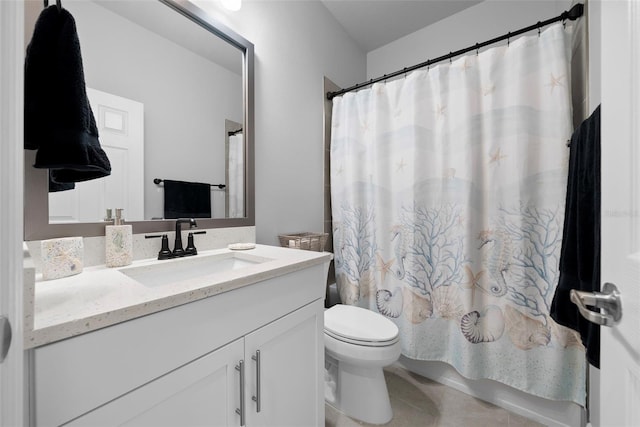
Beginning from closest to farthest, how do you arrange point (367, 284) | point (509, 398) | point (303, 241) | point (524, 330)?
point (524, 330), point (509, 398), point (303, 241), point (367, 284)

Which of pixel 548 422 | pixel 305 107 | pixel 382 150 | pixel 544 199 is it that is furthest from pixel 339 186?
pixel 548 422

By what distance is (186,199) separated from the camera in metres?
1.18

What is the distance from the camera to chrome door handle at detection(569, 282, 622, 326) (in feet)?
1.43

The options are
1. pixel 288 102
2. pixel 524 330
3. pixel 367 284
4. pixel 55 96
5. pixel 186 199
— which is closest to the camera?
pixel 55 96

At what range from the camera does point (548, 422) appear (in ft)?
4.33

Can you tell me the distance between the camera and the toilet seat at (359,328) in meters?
1.27

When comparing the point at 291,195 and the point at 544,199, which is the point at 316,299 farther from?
the point at 544,199

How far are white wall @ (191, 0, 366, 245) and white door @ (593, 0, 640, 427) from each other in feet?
4.39

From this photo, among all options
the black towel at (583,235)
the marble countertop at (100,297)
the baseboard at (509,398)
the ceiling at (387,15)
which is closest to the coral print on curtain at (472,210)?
the baseboard at (509,398)

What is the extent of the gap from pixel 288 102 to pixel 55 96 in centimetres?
116

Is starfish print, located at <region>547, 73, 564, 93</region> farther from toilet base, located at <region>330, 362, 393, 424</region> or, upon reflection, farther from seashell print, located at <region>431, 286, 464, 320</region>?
toilet base, located at <region>330, 362, 393, 424</region>

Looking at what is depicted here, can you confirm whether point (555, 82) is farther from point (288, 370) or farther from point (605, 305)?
point (288, 370)

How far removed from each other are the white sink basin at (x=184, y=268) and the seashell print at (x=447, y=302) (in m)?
1.10

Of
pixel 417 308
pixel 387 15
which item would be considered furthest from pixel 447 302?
pixel 387 15
